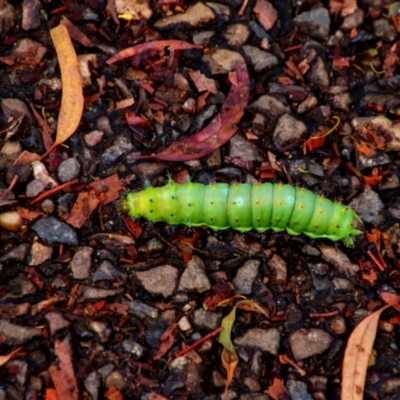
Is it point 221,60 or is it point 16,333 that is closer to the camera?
point 16,333

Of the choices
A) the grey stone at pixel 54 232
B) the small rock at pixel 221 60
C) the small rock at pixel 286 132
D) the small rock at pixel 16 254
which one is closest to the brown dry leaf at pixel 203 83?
the small rock at pixel 221 60

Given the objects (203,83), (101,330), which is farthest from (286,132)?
(101,330)

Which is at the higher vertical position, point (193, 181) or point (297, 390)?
point (193, 181)

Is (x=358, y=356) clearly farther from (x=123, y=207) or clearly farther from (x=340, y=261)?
(x=123, y=207)

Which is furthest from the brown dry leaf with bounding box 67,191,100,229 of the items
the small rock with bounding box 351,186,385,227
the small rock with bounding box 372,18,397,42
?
the small rock with bounding box 372,18,397,42

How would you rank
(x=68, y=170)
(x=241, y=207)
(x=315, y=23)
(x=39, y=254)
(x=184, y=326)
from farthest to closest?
1. (x=315, y=23)
2. (x=68, y=170)
3. (x=241, y=207)
4. (x=39, y=254)
5. (x=184, y=326)

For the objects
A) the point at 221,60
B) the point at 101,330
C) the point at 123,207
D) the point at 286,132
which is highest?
the point at 221,60
